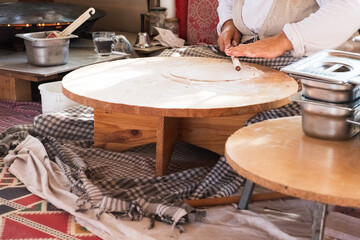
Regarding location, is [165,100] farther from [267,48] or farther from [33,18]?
[33,18]

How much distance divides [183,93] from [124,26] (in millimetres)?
3370

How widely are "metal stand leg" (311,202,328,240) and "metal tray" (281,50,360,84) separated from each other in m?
0.35

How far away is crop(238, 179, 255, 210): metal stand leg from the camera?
7.11 ft

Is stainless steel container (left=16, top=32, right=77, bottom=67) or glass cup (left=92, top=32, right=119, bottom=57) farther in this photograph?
glass cup (left=92, top=32, right=119, bottom=57)

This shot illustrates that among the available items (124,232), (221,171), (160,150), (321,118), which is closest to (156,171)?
(160,150)

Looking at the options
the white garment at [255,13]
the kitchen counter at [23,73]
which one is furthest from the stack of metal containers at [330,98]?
the kitchen counter at [23,73]

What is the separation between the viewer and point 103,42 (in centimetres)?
411

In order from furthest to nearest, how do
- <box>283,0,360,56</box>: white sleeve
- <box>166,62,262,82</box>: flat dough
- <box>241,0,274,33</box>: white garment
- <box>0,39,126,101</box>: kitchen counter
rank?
<box>0,39,126,101</box>: kitchen counter
<box>241,0,274,33</box>: white garment
<box>283,0,360,56</box>: white sleeve
<box>166,62,262,82</box>: flat dough

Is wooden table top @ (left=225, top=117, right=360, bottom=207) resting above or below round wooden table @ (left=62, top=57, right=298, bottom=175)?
above

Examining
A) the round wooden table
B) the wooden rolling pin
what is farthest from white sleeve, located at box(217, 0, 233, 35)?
the wooden rolling pin

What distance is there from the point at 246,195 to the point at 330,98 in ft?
2.46

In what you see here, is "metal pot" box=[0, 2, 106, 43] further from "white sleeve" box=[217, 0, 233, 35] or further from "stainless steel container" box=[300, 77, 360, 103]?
"stainless steel container" box=[300, 77, 360, 103]

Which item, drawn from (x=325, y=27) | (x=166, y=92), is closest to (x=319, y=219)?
(x=166, y=92)

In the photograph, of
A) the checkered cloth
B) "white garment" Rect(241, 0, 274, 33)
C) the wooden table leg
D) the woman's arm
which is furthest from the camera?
the woman's arm
